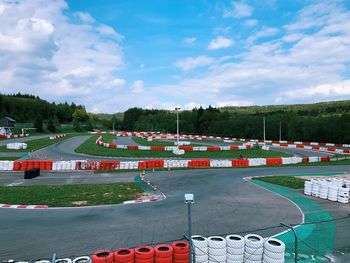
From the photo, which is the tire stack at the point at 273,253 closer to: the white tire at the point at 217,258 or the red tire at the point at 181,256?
the white tire at the point at 217,258

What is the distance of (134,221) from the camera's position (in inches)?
596

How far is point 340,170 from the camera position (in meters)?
33.7

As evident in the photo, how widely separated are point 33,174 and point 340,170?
32788mm

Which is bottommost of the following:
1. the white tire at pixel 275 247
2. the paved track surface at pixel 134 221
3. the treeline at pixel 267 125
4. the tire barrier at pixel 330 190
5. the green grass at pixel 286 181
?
the paved track surface at pixel 134 221

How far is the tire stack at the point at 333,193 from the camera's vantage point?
20078mm

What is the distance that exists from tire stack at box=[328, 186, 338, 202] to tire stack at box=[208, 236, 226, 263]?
14044mm

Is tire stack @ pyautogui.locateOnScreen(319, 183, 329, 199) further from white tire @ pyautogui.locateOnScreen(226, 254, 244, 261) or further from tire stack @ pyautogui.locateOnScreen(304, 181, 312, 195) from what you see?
white tire @ pyautogui.locateOnScreen(226, 254, 244, 261)

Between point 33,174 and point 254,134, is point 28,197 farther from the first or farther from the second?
point 254,134

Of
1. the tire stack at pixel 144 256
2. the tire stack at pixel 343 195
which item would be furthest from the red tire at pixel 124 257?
the tire stack at pixel 343 195

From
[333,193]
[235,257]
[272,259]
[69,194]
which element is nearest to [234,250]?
[235,257]

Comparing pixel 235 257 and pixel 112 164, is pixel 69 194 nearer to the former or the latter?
pixel 112 164

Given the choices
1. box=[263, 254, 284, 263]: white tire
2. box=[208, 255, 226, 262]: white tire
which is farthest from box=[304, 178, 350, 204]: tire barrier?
box=[208, 255, 226, 262]: white tire

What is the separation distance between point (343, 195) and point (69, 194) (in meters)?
18.7

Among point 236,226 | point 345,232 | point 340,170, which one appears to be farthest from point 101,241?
point 340,170
